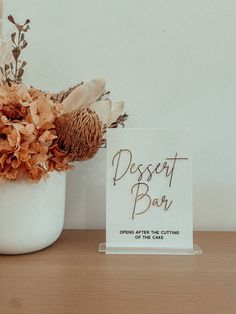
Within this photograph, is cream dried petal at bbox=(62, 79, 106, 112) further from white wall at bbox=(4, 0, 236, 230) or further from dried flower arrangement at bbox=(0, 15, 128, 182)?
white wall at bbox=(4, 0, 236, 230)

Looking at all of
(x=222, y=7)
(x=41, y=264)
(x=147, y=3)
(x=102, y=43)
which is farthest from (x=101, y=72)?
(x=41, y=264)

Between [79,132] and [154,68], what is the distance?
31 centimetres

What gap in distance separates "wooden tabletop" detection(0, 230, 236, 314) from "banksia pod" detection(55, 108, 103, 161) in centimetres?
19

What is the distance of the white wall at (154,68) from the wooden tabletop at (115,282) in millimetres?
160

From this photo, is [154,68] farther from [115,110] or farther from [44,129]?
[44,129]

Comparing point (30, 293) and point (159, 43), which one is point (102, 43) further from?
point (30, 293)

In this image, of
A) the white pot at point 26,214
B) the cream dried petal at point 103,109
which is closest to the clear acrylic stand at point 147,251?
the white pot at point 26,214

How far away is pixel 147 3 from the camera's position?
776mm

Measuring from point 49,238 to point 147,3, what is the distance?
57 cm

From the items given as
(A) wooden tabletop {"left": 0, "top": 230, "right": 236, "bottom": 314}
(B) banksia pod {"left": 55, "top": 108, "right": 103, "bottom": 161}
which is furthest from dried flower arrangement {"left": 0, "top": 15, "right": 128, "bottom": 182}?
(A) wooden tabletop {"left": 0, "top": 230, "right": 236, "bottom": 314}

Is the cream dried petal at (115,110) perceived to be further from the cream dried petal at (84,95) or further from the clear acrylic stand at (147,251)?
the clear acrylic stand at (147,251)

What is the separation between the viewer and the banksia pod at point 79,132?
1.86 feet

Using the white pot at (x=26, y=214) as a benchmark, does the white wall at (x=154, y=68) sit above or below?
above

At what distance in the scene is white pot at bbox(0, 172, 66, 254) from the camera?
1.90ft
